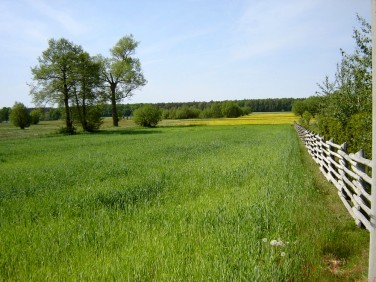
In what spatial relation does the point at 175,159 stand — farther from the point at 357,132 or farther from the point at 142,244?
the point at 142,244

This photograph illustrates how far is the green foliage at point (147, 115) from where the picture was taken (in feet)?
205

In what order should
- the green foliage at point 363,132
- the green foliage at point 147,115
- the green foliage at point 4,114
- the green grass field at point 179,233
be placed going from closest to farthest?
the green grass field at point 179,233 → the green foliage at point 363,132 → the green foliage at point 147,115 → the green foliage at point 4,114

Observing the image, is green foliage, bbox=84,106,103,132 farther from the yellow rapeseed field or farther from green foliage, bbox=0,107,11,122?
green foliage, bbox=0,107,11,122

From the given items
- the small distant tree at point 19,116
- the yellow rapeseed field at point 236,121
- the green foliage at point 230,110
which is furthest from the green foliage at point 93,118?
the green foliage at point 230,110

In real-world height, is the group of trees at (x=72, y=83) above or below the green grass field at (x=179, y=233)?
above

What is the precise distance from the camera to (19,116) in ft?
241

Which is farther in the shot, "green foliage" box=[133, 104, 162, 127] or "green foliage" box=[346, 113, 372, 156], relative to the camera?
"green foliage" box=[133, 104, 162, 127]

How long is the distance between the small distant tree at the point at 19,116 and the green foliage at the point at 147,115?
101ft

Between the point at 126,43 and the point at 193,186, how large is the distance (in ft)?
185

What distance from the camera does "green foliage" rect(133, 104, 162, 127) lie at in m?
62.4

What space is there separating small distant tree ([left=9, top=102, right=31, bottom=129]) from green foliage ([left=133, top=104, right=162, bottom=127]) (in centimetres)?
3065

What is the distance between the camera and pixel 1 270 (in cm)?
419

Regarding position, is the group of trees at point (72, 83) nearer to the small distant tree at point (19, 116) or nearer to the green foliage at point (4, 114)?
the small distant tree at point (19, 116)

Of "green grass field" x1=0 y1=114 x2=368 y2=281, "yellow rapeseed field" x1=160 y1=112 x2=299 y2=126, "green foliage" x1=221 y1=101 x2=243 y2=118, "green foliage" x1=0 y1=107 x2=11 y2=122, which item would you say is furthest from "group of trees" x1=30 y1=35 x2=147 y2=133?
"green foliage" x1=0 y1=107 x2=11 y2=122
